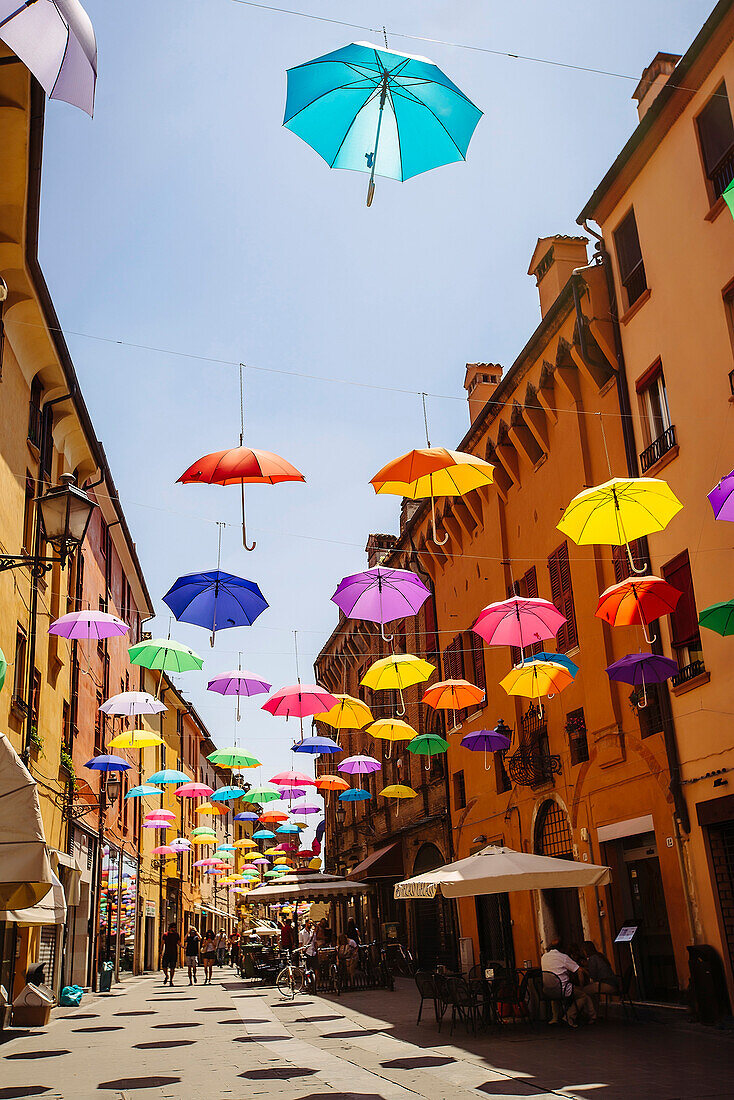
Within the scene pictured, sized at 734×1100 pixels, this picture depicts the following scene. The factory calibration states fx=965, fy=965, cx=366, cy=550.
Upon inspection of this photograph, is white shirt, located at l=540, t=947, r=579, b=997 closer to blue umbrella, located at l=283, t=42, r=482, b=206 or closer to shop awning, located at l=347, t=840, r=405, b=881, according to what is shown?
blue umbrella, located at l=283, t=42, r=482, b=206

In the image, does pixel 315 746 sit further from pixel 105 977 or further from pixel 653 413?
pixel 653 413

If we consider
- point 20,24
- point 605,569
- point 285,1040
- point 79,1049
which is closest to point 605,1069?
point 285,1040

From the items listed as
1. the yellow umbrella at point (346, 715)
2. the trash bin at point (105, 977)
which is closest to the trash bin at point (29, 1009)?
the yellow umbrella at point (346, 715)

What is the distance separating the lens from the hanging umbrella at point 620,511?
42.0 feet

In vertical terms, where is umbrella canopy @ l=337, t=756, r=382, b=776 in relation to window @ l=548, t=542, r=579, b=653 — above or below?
below

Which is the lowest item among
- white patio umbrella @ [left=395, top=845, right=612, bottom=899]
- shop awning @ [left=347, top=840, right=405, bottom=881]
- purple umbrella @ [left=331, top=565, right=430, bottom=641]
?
white patio umbrella @ [left=395, top=845, right=612, bottom=899]

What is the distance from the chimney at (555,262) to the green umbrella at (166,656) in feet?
36.5

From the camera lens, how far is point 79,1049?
44.9 feet

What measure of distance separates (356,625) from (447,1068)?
30.8 meters

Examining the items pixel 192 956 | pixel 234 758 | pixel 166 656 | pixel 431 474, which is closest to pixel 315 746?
pixel 234 758

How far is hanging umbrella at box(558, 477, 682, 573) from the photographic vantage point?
1280 centimetres

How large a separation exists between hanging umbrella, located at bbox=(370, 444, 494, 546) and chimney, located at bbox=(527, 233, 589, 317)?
9.79 metres

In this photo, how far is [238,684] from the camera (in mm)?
21188

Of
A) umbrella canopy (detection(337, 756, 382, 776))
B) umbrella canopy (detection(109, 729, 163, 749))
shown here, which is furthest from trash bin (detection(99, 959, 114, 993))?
umbrella canopy (detection(337, 756, 382, 776))
